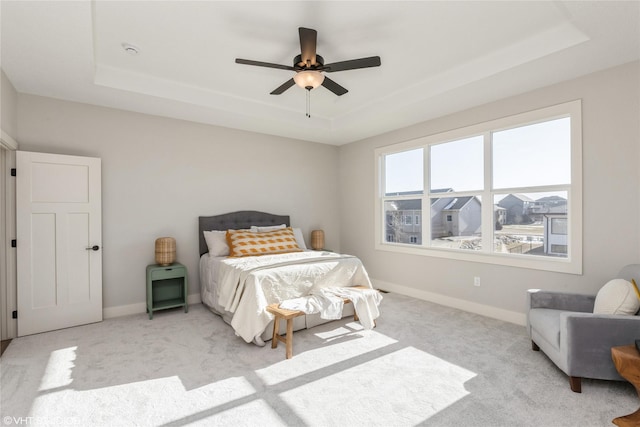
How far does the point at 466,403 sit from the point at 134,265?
3.90 m

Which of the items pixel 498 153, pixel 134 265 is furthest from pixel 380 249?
pixel 134 265

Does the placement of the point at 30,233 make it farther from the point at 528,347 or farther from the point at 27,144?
the point at 528,347

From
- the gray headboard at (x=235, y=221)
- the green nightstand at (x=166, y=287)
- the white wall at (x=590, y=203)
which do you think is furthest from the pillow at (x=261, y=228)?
the white wall at (x=590, y=203)

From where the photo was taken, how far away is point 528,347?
2.89 meters

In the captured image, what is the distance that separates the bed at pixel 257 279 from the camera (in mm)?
2965

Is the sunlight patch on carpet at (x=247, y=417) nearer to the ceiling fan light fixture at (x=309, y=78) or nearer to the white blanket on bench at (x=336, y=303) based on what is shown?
the white blanket on bench at (x=336, y=303)

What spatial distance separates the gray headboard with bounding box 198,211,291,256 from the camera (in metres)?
4.49

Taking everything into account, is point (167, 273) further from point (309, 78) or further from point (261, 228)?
point (309, 78)

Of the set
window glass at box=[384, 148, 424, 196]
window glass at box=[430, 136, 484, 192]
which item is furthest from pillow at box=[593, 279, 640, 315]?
window glass at box=[384, 148, 424, 196]

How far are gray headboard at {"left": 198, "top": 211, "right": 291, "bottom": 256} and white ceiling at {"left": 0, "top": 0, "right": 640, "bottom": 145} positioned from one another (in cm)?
147

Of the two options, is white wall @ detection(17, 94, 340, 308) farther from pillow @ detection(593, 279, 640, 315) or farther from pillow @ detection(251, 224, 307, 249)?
pillow @ detection(593, 279, 640, 315)

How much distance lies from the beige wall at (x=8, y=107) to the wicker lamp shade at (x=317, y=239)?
3977mm

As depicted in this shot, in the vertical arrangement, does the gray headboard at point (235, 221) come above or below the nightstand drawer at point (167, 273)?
above

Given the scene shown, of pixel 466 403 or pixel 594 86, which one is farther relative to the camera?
pixel 594 86
